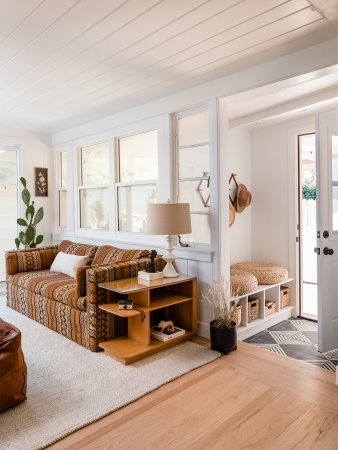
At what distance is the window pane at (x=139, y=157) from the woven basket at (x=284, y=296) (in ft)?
6.73

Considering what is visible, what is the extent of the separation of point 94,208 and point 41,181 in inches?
45.1

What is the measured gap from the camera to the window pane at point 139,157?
3.75m

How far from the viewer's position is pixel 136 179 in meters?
3.96

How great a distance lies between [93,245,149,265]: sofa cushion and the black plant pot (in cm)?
103

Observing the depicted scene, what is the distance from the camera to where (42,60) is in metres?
2.64

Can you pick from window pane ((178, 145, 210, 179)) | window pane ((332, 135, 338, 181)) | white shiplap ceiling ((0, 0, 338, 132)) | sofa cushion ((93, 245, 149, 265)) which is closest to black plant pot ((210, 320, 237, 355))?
sofa cushion ((93, 245, 149, 265))

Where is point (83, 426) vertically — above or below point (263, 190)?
below

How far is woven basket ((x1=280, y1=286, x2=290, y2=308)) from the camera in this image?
4133 mm

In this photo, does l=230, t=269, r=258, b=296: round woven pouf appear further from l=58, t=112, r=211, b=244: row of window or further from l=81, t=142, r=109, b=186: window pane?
l=81, t=142, r=109, b=186: window pane

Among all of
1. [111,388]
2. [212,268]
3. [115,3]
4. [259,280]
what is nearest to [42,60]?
[115,3]

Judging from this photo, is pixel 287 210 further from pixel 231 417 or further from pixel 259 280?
pixel 231 417

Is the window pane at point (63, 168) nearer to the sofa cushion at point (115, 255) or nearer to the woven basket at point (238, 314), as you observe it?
the sofa cushion at point (115, 255)

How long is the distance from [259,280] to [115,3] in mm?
3055

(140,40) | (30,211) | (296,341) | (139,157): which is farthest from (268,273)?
(30,211)
